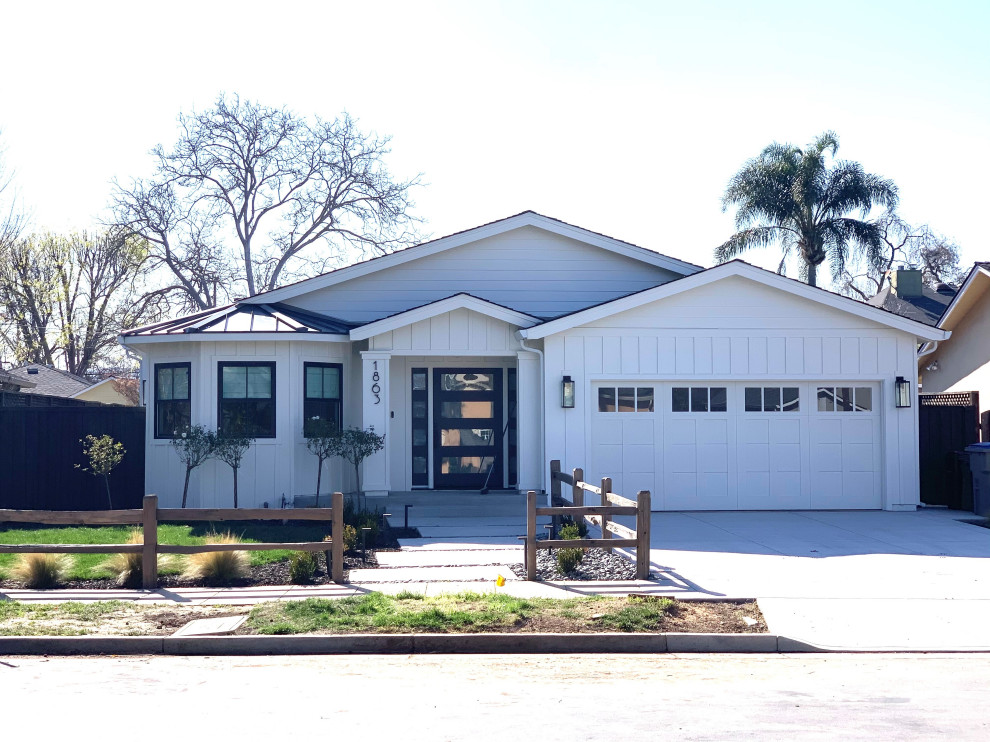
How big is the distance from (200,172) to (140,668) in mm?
34704

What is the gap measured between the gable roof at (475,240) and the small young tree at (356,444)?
10.3 ft

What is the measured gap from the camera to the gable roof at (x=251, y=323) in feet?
53.5

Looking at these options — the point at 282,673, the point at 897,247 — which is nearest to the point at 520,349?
the point at 282,673

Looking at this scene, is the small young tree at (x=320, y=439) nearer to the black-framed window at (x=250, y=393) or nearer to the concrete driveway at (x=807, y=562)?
the black-framed window at (x=250, y=393)

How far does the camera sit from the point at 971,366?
21.5 metres

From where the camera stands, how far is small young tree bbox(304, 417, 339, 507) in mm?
15883

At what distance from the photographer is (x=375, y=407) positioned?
16.6m

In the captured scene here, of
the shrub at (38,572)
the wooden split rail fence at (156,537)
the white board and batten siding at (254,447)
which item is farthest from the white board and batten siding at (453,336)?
the shrub at (38,572)

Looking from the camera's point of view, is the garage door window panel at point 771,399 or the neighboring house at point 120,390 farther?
the neighboring house at point 120,390

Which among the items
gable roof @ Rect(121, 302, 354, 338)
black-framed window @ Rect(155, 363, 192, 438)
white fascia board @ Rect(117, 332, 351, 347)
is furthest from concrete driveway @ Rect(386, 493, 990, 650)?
black-framed window @ Rect(155, 363, 192, 438)

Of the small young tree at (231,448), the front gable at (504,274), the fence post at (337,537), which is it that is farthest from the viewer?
the front gable at (504,274)

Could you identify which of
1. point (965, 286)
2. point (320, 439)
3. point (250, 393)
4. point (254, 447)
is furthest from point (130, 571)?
point (965, 286)

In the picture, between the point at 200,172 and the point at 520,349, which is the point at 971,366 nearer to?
the point at 520,349

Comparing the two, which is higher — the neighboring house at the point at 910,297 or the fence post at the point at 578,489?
the neighboring house at the point at 910,297
